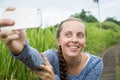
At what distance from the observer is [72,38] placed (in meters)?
2.79

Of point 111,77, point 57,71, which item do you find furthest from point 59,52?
point 111,77

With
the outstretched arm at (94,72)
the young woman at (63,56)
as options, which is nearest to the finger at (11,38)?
the young woman at (63,56)

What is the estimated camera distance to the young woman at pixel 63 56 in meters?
2.03

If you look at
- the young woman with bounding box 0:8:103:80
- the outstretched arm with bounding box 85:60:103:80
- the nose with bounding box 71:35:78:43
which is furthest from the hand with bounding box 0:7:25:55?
the outstretched arm with bounding box 85:60:103:80

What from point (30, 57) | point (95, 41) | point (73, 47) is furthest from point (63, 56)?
point (95, 41)

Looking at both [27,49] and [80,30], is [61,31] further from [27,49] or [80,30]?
[27,49]

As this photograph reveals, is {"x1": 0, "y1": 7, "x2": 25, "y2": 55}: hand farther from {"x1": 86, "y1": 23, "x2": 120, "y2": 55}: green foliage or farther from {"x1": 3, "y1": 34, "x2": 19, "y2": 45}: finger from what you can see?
{"x1": 86, "y1": 23, "x2": 120, "y2": 55}: green foliage

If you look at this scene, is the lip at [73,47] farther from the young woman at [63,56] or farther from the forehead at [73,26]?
the forehead at [73,26]

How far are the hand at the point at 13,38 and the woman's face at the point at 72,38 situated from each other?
71cm

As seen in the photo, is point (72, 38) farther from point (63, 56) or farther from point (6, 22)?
point (6, 22)

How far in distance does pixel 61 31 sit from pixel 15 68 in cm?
129

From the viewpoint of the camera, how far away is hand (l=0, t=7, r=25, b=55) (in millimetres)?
1811

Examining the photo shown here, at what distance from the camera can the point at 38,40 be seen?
194 inches

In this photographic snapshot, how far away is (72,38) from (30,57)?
0.54 meters
